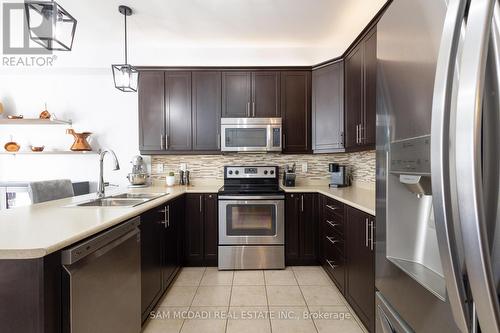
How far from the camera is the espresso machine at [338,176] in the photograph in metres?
3.00

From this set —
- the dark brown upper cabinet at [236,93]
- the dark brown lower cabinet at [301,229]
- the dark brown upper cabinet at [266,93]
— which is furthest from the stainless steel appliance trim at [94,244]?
the dark brown upper cabinet at [266,93]

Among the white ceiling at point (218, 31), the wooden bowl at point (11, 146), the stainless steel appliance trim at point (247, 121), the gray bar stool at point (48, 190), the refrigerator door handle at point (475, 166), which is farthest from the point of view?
the wooden bowl at point (11, 146)

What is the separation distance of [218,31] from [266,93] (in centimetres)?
92

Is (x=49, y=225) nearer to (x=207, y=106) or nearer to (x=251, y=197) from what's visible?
(x=251, y=197)

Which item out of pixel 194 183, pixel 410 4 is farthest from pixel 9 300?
pixel 194 183

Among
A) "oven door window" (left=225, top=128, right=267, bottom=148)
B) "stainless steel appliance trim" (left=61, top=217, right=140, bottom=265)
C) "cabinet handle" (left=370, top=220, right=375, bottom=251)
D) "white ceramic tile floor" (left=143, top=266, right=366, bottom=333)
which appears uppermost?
"oven door window" (left=225, top=128, right=267, bottom=148)

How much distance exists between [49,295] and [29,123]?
3291 millimetres

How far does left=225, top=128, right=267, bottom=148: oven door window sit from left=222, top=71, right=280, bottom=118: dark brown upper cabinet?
22cm

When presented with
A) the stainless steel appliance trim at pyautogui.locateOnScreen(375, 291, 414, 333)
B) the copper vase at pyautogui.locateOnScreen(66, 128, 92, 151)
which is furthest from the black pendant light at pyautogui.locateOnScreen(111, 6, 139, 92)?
the stainless steel appliance trim at pyautogui.locateOnScreen(375, 291, 414, 333)

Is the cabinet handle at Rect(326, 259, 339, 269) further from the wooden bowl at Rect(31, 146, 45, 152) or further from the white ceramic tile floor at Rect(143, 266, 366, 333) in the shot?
the wooden bowl at Rect(31, 146, 45, 152)

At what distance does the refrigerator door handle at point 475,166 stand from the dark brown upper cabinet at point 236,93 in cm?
269

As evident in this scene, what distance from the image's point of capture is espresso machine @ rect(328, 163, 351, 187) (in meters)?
3.00

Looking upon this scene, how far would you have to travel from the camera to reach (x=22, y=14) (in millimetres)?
2500
